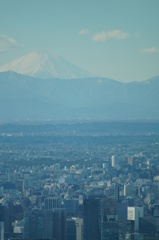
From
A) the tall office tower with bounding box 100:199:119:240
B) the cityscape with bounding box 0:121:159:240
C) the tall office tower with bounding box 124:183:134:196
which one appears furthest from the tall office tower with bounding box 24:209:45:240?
the tall office tower with bounding box 124:183:134:196

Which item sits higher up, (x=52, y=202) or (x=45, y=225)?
(x=52, y=202)

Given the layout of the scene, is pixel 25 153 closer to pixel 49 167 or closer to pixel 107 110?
pixel 49 167

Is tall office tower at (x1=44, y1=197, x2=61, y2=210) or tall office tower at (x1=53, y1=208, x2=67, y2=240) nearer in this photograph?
tall office tower at (x1=53, y1=208, x2=67, y2=240)

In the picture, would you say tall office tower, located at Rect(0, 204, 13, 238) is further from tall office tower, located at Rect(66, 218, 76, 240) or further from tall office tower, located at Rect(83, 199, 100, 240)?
tall office tower, located at Rect(83, 199, 100, 240)

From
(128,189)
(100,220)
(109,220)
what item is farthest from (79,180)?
(100,220)

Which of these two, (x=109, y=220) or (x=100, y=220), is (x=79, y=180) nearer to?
(x=109, y=220)

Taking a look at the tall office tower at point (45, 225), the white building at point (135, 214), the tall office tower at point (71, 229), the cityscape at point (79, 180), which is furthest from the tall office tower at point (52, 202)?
the tall office tower at point (71, 229)

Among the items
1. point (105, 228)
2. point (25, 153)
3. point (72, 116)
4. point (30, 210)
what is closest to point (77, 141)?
point (25, 153)
